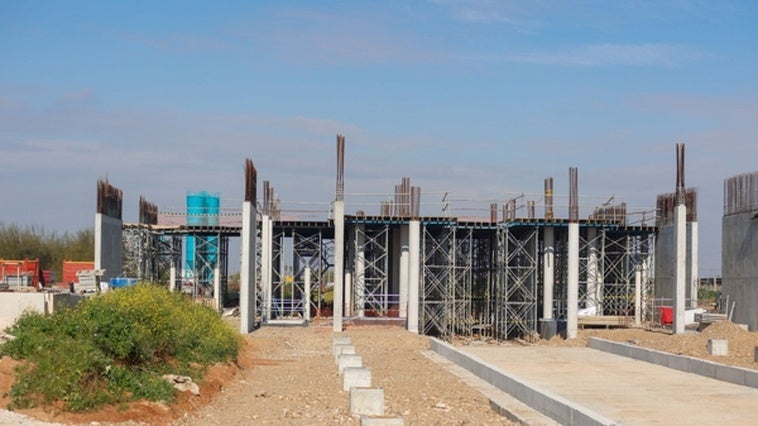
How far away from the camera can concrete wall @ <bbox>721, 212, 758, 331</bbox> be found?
34375 millimetres

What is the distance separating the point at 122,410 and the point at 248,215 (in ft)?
63.3

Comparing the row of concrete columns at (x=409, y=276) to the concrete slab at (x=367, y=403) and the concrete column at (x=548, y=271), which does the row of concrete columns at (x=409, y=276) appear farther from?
the concrete slab at (x=367, y=403)

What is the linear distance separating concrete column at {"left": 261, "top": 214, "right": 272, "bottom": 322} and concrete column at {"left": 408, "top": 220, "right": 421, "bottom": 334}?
17.4ft

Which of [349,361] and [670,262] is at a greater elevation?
[670,262]

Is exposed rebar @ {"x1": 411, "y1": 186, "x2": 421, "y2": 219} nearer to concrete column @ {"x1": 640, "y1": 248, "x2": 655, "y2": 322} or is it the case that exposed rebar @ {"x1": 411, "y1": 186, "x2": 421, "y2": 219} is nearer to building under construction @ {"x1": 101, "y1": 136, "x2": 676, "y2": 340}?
building under construction @ {"x1": 101, "y1": 136, "x2": 676, "y2": 340}

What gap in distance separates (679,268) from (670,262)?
4.99m

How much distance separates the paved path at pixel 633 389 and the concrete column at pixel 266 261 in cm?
1011

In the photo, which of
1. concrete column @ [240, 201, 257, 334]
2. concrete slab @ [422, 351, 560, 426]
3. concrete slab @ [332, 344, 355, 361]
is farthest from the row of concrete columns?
concrete slab @ [422, 351, 560, 426]

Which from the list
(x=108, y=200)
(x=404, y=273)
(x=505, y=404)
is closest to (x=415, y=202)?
(x=404, y=273)

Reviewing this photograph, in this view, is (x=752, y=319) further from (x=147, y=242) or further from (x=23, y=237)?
(x=23, y=237)

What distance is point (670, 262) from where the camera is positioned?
40.0m

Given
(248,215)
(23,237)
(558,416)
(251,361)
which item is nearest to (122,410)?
(558,416)

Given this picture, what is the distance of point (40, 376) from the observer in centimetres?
1396

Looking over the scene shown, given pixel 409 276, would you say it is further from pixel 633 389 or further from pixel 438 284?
pixel 633 389
